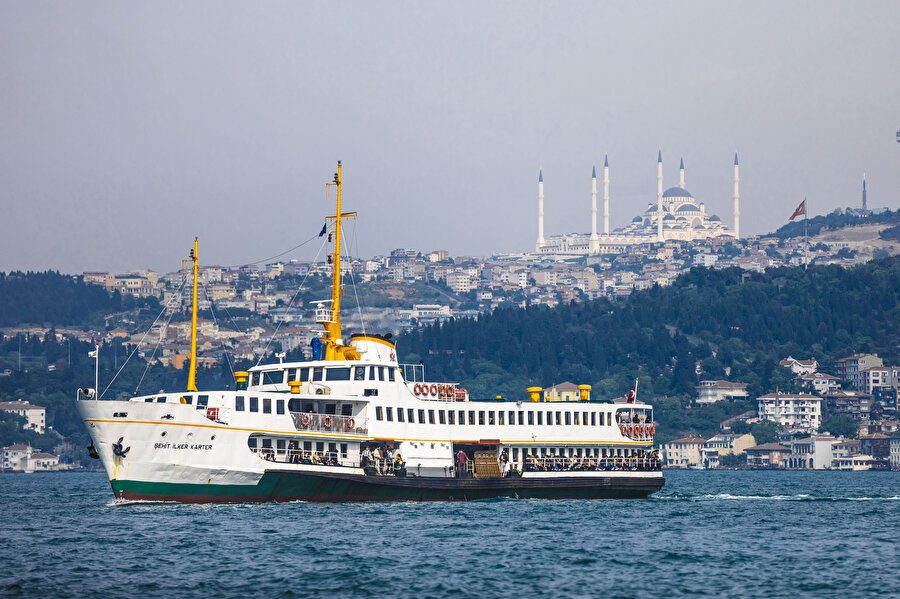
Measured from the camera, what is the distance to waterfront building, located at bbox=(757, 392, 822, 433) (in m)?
170

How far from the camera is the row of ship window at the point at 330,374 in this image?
51438mm

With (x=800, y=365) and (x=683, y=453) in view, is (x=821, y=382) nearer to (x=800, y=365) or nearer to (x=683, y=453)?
(x=800, y=365)

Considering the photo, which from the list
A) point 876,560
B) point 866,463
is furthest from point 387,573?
point 866,463

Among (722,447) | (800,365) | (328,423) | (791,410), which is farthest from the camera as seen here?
(800,365)

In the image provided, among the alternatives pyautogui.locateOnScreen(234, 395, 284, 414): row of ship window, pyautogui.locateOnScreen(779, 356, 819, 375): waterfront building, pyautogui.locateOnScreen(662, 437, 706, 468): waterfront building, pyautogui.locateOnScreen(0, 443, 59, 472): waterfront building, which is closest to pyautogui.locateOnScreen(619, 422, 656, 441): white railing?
pyautogui.locateOnScreen(234, 395, 284, 414): row of ship window

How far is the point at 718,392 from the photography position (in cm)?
18125

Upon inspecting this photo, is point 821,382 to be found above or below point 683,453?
above

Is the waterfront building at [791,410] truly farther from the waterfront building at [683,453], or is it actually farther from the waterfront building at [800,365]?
the waterfront building at [800,365]

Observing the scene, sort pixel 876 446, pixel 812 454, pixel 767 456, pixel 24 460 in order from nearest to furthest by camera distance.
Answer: pixel 812 454, pixel 767 456, pixel 876 446, pixel 24 460

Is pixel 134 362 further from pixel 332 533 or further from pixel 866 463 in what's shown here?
pixel 332 533

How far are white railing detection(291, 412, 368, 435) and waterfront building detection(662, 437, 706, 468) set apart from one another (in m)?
113

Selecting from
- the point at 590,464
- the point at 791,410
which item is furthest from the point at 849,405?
the point at 590,464

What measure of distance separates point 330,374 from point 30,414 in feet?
415

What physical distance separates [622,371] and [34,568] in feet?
535
